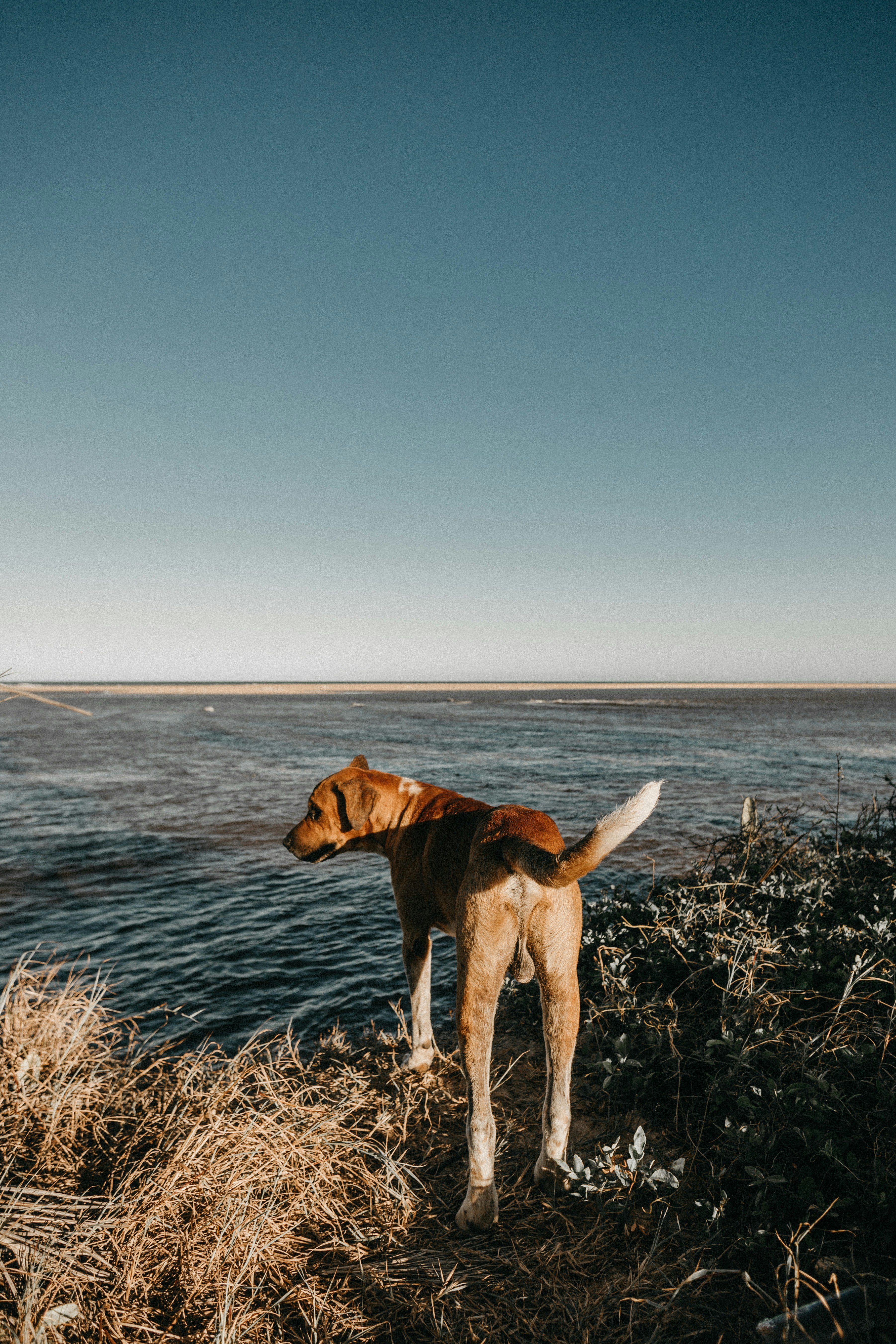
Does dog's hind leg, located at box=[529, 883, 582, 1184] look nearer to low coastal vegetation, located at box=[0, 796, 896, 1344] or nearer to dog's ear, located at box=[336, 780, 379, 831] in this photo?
low coastal vegetation, located at box=[0, 796, 896, 1344]

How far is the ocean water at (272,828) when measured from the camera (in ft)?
24.1

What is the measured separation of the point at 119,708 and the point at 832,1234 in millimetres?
70855

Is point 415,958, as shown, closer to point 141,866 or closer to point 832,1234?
point 832,1234

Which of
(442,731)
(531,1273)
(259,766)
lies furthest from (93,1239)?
(442,731)

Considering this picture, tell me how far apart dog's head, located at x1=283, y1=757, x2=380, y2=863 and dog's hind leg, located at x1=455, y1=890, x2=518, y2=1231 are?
159 cm

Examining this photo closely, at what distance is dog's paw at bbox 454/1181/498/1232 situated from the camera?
3.00 m

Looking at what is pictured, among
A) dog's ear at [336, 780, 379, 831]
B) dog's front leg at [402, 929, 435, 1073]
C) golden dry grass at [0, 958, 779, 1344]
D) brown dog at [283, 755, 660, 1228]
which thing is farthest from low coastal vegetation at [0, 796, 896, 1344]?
dog's ear at [336, 780, 379, 831]

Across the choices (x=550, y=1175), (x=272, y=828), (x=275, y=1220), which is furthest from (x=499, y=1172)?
(x=272, y=828)

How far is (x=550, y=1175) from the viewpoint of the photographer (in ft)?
10.5

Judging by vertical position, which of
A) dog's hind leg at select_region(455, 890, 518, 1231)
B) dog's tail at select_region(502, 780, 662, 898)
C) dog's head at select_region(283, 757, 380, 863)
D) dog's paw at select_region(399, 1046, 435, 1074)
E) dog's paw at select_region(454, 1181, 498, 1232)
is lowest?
dog's paw at select_region(399, 1046, 435, 1074)

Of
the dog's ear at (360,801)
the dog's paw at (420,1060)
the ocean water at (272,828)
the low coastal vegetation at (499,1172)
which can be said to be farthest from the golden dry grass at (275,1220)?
the ocean water at (272,828)

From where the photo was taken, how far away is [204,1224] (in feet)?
8.80

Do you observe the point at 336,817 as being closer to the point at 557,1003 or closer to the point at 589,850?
the point at 557,1003

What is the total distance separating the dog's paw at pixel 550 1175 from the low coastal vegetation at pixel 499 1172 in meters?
0.04
